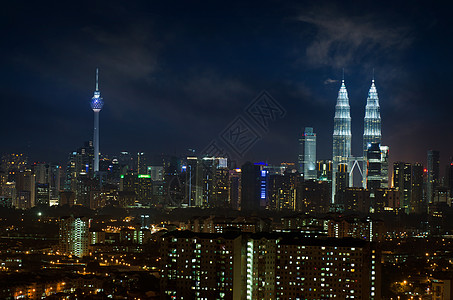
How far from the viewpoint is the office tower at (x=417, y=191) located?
21.9 m

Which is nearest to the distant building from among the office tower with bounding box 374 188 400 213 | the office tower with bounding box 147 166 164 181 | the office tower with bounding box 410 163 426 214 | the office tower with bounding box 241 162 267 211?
the office tower with bounding box 241 162 267 211

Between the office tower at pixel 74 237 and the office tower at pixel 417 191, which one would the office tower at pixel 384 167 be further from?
the office tower at pixel 74 237

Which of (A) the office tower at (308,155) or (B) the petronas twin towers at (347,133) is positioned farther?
(B) the petronas twin towers at (347,133)

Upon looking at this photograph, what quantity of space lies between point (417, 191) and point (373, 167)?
6.13 feet

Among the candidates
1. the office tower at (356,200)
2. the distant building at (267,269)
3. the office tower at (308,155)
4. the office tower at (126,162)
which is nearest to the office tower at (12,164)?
the office tower at (126,162)

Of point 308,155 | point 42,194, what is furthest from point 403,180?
point 42,194

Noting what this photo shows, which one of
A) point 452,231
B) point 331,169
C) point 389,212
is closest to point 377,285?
point 452,231

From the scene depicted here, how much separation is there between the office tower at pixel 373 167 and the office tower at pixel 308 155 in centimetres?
193

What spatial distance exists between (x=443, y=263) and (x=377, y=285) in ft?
15.2

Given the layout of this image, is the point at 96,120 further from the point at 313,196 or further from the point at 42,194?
the point at 313,196

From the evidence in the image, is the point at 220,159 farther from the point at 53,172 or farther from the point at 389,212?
the point at 53,172

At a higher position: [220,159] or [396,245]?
[220,159]

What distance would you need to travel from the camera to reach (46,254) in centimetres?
1378

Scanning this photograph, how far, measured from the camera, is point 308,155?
22.4m
